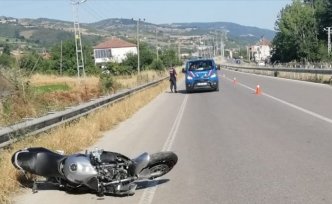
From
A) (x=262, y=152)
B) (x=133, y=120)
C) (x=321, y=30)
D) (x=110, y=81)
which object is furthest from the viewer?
(x=321, y=30)

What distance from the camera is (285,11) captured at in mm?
152375

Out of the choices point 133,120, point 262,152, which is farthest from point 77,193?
point 133,120

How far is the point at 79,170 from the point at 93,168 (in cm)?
19

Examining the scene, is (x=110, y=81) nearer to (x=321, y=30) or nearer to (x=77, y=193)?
(x=77, y=193)

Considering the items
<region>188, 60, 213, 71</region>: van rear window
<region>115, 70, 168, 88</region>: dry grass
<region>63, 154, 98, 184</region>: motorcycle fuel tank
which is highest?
<region>188, 60, 213, 71</region>: van rear window

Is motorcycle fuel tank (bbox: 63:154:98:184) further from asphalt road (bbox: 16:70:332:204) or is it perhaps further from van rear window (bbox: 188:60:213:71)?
van rear window (bbox: 188:60:213:71)

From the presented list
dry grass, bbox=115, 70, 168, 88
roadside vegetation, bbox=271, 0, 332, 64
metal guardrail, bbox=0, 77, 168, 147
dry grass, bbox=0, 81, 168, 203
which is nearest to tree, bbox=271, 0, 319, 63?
roadside vegetation, bbox=271, 0, 332, 64

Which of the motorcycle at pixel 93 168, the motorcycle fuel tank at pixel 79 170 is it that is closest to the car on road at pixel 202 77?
the motorcycle at pixel 93 168

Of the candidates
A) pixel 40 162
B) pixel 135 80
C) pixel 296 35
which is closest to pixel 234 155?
pixel 40 162

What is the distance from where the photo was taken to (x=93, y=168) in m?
8.09

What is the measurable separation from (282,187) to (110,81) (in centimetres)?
2761

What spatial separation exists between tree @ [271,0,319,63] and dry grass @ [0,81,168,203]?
104 metres

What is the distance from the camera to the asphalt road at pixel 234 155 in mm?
7891

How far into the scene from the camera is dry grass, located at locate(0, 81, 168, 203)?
8.86 meters
